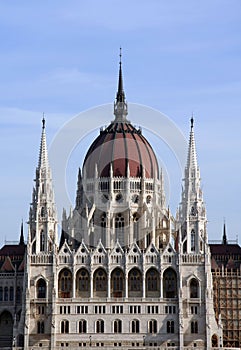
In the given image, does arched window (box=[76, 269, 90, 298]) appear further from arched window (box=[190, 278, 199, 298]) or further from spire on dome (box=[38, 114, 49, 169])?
spire on dome (box=[38, 114, 49, 169])

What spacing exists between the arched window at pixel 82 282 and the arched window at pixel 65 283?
4.05 ft

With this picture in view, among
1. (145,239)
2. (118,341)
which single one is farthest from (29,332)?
(145,239)

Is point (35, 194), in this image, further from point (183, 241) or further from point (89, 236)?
point (183, 241)

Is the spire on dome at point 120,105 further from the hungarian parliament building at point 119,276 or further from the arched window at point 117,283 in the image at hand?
the arched window at point 117,283

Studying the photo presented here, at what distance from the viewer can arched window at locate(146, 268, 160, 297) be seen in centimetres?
16700

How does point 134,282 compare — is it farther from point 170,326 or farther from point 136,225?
point 136,225

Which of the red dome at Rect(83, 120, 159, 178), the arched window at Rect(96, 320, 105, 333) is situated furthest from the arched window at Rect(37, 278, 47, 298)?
the red dome at Rect(83, 120, 159, 178)

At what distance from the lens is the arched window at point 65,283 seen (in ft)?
549

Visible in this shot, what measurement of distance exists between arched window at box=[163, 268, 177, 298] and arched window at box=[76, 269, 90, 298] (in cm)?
1186

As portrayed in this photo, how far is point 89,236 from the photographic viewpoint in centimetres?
17712

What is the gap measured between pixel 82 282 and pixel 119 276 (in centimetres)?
579

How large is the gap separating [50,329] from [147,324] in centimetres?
1468

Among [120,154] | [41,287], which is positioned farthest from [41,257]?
[120,154]

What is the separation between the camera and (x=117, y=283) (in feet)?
550
